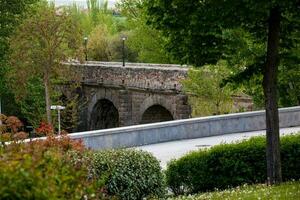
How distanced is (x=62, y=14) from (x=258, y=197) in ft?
109

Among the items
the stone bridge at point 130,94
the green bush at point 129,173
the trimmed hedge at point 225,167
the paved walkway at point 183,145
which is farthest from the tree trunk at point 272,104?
the stone bridge at point 130,94

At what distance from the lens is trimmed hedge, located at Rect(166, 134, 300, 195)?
1374cm

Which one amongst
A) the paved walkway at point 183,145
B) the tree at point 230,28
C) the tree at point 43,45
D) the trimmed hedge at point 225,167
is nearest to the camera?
the tree at point 230,28

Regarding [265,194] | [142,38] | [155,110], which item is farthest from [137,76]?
[265,194]

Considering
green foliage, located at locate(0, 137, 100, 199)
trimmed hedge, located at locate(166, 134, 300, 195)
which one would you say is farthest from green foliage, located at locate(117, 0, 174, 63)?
green foliage, located at locate(0, 137, 100, 199)

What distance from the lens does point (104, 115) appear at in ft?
191

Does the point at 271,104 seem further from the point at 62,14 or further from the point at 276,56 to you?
the point at 62,14

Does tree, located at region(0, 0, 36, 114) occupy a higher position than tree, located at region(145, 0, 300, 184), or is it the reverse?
tree, located at region(0, 0, 36, 114)

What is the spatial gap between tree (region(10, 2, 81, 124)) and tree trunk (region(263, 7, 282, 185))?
29153 mm

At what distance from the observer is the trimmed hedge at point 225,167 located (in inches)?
541

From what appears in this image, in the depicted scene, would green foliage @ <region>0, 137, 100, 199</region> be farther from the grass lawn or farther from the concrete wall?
the concrete wall

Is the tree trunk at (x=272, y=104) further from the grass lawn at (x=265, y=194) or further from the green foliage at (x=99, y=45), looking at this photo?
the green foliage at (x=99, y=45)

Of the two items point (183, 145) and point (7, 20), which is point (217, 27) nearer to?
point (183, 145)

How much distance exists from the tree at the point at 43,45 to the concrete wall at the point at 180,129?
18336mm
